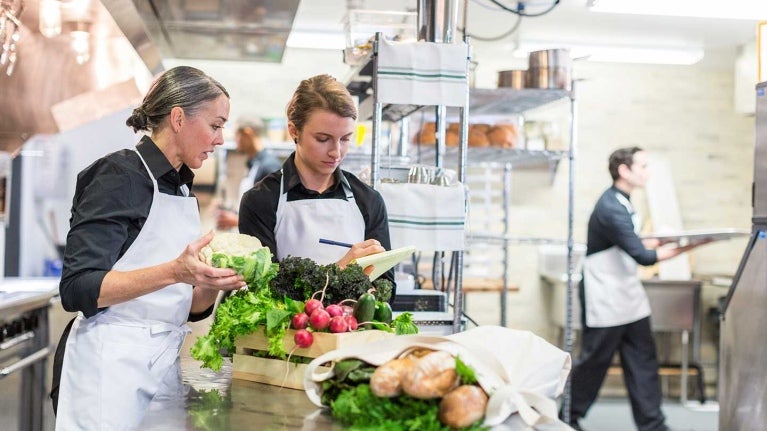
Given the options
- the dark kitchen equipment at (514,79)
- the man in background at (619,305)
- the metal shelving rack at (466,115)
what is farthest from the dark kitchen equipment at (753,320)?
the man in background at (619,305)

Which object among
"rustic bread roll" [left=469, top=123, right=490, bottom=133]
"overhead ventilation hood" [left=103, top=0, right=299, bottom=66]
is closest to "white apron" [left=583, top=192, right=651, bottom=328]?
"rustic bread roll" [left=469, top=123, right=490, bottom=133]

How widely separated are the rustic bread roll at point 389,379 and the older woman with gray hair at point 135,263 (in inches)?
21.0

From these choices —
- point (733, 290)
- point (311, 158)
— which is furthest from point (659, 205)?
point (311, 158)

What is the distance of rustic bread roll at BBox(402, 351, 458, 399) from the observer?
1.52 metres

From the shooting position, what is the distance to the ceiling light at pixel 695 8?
5.74 metres

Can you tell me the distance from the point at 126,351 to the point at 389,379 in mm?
913

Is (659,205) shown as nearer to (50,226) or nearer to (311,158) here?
(50,226)

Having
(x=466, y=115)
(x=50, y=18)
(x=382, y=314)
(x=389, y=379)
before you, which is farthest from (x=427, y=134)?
(x=389, y=379)

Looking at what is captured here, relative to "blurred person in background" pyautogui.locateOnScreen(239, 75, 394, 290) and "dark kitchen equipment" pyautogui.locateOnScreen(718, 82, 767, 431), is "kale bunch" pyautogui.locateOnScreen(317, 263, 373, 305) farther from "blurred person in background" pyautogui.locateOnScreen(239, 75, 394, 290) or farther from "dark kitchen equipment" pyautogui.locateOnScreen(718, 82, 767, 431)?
"dark kitchen equipment" pyautogui.locateOnScreen(718, 82, 767, 431)

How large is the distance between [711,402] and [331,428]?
22.8ft

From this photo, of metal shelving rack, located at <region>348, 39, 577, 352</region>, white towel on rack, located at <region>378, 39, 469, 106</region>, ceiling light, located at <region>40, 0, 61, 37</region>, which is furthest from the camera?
ceiling light, located at <region>40, 0, 61, 37</region>

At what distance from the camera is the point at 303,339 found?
A: 196 centimetres

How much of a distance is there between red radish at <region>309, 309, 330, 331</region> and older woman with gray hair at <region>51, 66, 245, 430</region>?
195 millimetres

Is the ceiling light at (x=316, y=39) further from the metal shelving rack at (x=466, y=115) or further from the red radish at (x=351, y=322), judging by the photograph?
the red radish at (x=351, y=322)
